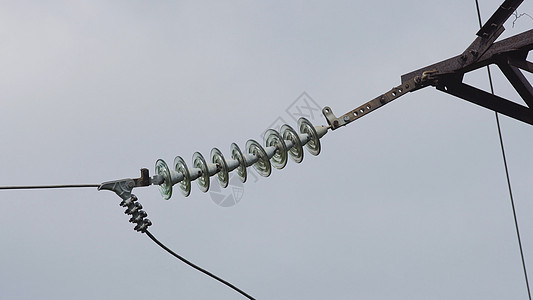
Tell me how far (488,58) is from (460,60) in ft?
1.22

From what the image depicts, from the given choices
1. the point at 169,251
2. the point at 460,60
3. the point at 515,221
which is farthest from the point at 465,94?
the point at 169,251

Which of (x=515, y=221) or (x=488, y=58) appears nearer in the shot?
(x=488, y=58)

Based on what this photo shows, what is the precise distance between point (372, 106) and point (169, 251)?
2.76m

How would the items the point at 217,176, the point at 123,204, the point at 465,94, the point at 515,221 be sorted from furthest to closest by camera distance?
the point at 515,221 → the point at 465,94 → the point at 217,176 → the point at 123,204

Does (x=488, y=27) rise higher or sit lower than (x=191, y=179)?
higher

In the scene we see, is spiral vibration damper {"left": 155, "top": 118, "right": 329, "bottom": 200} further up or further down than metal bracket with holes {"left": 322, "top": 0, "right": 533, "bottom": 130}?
further down

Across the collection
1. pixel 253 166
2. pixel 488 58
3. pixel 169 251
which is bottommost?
pixel 169 251

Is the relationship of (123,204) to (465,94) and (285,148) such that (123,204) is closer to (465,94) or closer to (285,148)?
(285,148)

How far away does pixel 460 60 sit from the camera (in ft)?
43.7

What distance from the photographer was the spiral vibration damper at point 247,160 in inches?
486

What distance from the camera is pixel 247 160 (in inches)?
504

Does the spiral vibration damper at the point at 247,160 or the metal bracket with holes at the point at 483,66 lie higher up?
the metal bracket with holes at the point at 483,66

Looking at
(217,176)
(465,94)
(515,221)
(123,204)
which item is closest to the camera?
(123,204)

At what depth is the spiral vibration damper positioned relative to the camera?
40.5ft
